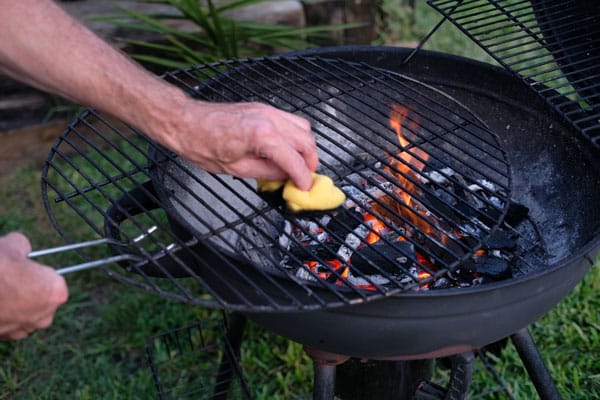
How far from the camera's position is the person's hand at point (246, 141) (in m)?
1.32

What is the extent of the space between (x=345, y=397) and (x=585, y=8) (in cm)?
149

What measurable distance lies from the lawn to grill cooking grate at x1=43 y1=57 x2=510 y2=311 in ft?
1.99

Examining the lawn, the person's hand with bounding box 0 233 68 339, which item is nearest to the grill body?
the person's hand with bounding box 0 233 68 339

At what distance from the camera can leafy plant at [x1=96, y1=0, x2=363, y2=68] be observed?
3.16 meters

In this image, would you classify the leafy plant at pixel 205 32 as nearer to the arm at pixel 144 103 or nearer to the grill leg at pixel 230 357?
the grill leg at pixel 230 357

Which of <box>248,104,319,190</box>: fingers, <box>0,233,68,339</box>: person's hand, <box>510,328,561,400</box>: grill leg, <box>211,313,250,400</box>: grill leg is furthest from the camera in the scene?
<box>211,313,250,400</box>: grill leg

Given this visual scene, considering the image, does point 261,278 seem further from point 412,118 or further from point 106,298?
point 106,298

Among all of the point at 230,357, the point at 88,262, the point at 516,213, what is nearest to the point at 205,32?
the point at 230,357

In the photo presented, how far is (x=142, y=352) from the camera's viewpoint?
2.69 metres

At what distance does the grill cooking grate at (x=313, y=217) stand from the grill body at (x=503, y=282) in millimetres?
60

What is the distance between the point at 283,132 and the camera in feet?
4.42

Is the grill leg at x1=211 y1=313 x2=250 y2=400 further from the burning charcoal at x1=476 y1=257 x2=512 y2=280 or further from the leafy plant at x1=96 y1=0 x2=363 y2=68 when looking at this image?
the leafy plant at x1=96 y1=0 x2=363 y2=68

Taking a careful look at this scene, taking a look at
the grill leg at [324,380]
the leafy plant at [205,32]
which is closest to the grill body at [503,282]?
the grill leg at [324,380]

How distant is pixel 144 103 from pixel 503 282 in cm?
86
